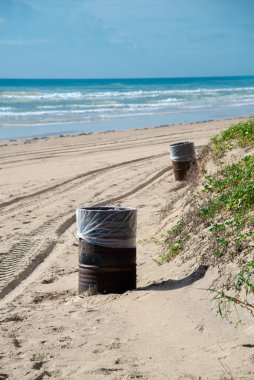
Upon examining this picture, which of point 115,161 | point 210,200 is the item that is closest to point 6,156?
point 115,161

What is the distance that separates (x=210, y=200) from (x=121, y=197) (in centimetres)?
461

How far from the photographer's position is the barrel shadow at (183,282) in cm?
567

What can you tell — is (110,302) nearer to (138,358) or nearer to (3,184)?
(138,358)

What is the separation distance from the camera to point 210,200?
23.0 feet

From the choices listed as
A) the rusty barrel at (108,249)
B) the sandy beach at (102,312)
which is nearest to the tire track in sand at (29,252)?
the sandy beach at (102,312)

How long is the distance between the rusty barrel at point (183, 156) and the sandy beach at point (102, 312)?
390 millimetres

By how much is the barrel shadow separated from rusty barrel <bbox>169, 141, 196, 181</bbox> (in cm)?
521

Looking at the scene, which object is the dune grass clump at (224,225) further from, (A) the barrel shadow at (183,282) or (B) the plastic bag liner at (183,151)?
(B) the plastic bag liner at (183,151)

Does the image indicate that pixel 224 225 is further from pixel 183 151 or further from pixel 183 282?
pixel 183 151

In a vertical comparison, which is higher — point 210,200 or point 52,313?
point 210,200

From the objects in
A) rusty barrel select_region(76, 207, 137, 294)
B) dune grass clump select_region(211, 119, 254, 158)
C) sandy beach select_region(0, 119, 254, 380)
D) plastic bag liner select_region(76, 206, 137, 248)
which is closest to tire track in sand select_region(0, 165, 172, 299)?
sandy beach select_region(0, 119, 254, 380)

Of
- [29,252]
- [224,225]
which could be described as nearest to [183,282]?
[224,225]

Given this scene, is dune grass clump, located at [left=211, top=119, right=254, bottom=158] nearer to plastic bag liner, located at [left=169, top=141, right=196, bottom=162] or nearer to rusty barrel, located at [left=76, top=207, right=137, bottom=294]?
plastic bag liner, located at [left=169, top=141, right=196, bottom=162]

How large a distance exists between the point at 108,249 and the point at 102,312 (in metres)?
0.64
